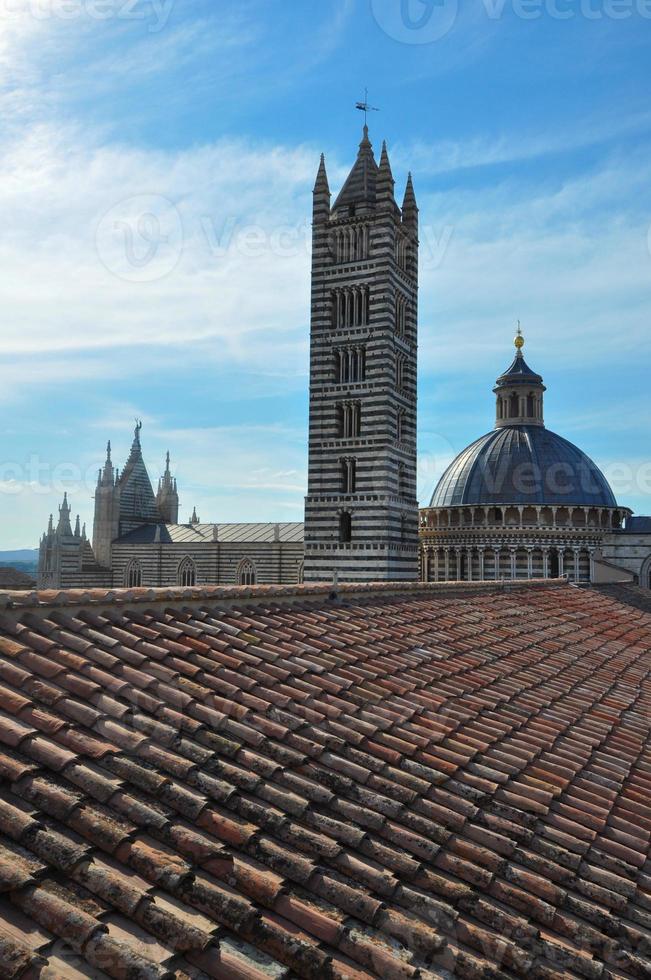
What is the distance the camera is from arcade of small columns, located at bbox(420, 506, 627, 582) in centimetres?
3834

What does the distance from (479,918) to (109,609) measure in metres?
3.63

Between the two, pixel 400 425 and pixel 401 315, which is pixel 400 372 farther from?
pixel 401 315

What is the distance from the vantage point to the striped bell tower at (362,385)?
34.6 meters

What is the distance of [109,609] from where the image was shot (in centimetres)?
593

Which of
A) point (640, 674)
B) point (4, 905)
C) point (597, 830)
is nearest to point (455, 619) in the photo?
point (640, 674)

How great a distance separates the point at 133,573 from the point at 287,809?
53348mm

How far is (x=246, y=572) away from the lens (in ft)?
164

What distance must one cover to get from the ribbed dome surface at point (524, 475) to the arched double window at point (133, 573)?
941 inches

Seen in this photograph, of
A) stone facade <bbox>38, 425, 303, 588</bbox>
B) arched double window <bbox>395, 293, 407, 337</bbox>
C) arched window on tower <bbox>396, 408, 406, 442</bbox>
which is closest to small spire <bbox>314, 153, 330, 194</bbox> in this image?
arched double window <bbox>395, 293, 407, 337</bbox>

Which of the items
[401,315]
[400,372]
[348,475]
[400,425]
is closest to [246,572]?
[348,475]

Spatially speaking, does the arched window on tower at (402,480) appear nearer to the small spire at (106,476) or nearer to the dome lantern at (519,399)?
the dome lantern at (519,399)

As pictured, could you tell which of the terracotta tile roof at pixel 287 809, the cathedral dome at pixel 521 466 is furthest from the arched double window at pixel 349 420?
the terracotta tile roof at pixel 287 809

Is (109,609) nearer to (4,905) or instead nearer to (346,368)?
(4,905)

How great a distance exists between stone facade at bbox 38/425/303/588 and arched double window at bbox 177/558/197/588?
0.07m
